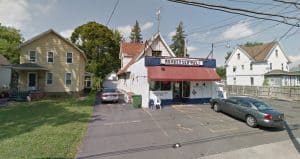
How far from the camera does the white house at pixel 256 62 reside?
1644 inches

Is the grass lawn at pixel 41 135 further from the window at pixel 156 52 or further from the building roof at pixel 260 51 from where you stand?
the building roof at pixel 260 51

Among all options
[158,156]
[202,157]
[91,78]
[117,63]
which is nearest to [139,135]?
[158,156]

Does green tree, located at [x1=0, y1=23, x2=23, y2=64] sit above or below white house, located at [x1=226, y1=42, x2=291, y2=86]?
above

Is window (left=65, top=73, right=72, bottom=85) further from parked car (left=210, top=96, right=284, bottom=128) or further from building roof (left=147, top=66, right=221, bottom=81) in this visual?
parked car (left=210, top=96, right=284, bottom=128)

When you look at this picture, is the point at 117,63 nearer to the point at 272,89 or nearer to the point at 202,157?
the point at 272,89

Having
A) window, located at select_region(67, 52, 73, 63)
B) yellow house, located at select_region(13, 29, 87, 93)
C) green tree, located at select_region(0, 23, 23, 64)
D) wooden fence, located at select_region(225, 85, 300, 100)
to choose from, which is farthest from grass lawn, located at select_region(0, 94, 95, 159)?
green tree, located at select_region(0, 23, 23, 64)

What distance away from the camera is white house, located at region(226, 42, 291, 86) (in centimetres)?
→ 4175

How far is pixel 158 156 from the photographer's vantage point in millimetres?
7738

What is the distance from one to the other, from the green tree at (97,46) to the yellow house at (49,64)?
1406cm

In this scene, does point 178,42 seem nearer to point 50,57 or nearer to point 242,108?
point 50,57

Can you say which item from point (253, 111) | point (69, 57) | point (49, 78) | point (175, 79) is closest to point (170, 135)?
point (253, 111)

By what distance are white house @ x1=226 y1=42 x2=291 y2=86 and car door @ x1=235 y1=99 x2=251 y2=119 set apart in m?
30.9

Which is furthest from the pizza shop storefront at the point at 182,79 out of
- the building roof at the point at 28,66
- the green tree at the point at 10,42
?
the green tree at the point at 10,42

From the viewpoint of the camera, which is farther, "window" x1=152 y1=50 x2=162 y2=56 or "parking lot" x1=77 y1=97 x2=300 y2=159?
"window" x1=152 y1=50 x2=162 y2=56
